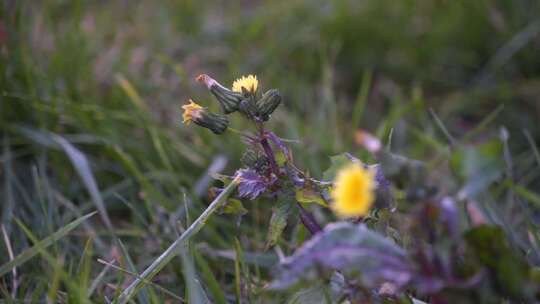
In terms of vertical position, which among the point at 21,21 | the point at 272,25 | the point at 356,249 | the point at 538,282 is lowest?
the point at 356,249

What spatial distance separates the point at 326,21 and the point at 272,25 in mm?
228

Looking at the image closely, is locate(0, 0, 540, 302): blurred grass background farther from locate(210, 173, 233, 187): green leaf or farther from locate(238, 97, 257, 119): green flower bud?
locate(238, 97, 257, 119): green flower bud

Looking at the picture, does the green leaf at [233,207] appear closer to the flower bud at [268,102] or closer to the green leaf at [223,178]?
the green leaf at [223,178]

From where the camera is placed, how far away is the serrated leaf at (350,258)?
2.52 feet

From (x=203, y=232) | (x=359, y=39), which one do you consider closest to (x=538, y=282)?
(x=203, y=232)

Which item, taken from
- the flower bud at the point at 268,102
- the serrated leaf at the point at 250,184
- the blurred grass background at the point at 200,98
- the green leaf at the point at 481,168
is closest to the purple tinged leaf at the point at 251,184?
the serrated leaf at the point at 250,184

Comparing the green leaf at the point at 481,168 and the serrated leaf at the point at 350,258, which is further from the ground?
the green leaf at the point at 481,168

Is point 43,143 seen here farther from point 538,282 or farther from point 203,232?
point 538,282

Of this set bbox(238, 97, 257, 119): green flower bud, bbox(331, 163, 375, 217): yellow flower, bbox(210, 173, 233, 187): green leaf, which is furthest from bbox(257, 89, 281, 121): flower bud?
bbox(331, 163, 375, 217): yellow flower

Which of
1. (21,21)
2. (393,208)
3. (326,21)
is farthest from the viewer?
(326,21)

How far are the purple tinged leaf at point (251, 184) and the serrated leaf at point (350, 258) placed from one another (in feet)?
0.62

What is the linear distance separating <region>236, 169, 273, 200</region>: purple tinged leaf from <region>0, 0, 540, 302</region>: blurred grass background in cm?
22

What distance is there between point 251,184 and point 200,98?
112 cm

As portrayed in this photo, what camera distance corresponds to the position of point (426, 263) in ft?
2.52
